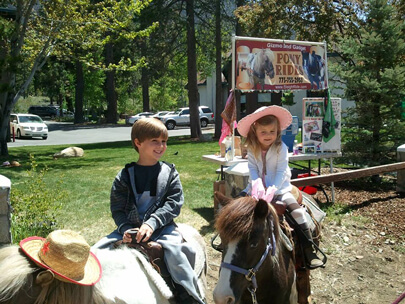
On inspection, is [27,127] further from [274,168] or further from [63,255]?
[63,255]

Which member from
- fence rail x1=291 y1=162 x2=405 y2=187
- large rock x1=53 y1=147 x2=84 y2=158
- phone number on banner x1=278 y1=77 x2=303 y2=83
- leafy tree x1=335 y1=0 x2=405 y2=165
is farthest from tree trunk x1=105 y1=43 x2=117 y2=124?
fence rail x1=291 y1=162 x2=405 y2=187

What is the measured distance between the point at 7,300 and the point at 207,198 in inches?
282

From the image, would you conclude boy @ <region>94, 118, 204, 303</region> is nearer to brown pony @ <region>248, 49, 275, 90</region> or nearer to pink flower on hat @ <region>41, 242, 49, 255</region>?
pink flower on hat @ <region>41, 242, 49, 255</region>

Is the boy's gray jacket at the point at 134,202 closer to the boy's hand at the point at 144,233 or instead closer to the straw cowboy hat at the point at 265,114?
the boy's hand at the point at 144,233

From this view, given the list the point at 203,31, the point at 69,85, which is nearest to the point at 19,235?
the point at 203,31

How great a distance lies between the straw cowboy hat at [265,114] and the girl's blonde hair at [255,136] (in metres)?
0.04

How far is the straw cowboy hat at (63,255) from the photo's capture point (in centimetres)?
174

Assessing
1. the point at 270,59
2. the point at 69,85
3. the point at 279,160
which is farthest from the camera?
the point at 69,85

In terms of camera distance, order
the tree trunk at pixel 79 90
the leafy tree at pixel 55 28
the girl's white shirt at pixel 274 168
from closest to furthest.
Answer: the girl's white shirt at pixel 274 168 → the leafy tree at pixel 55 28 → the tree trunk at pixel 79 90

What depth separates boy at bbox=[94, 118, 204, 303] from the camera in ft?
8.77

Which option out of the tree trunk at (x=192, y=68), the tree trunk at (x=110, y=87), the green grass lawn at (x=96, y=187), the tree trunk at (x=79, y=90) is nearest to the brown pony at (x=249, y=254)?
the green grass lawn at (x=96, y=187)

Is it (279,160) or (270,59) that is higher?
(270,59)

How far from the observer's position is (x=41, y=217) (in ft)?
18.0

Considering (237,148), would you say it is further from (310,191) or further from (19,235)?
(19,235)
